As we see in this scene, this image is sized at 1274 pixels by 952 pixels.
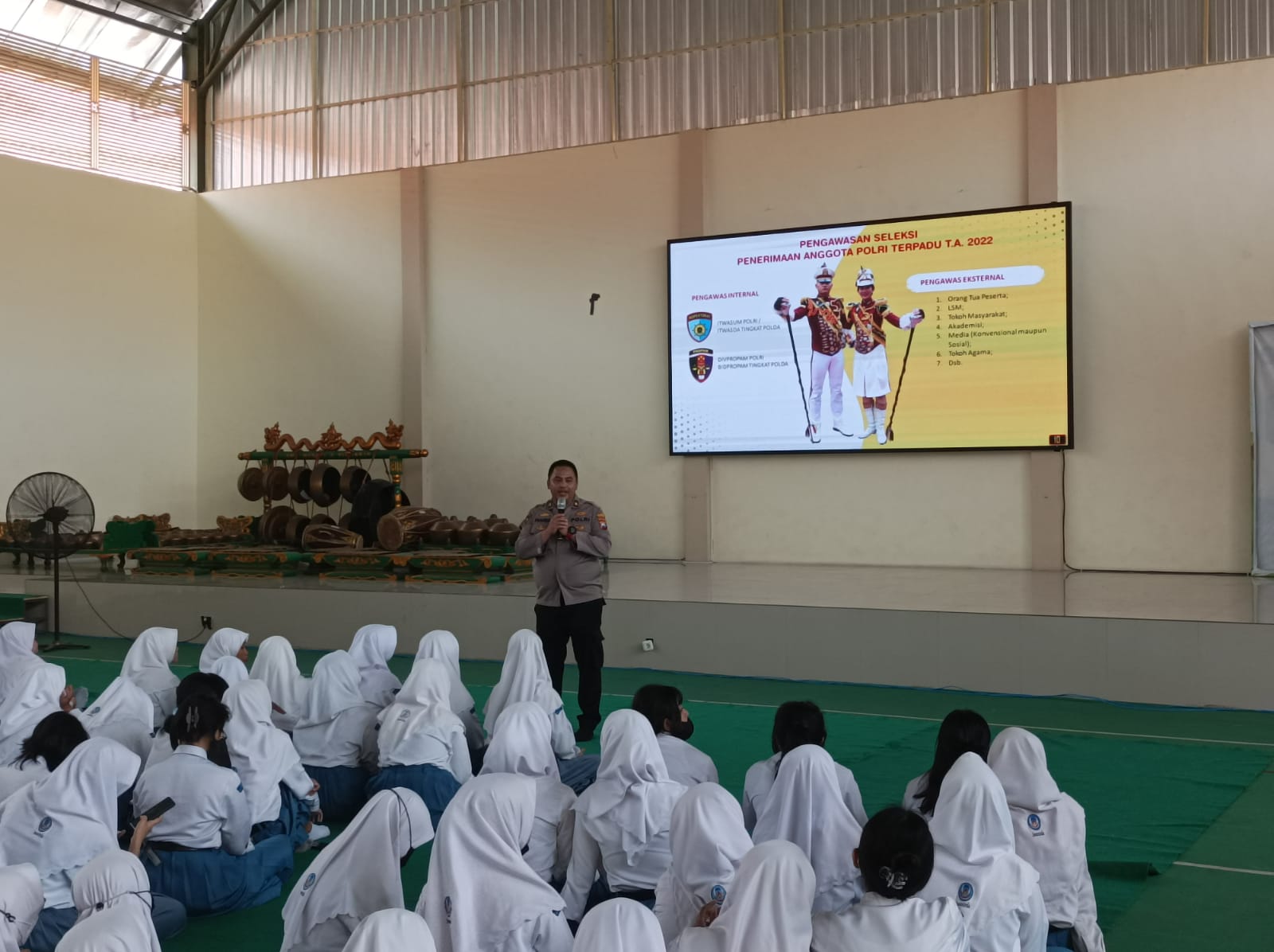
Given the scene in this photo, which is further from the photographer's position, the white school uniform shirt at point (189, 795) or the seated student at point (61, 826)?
the white school uniform shirt at point (189, 795)

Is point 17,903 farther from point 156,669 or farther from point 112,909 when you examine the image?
point 156,669

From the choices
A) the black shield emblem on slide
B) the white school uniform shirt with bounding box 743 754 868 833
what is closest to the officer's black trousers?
the white school uniform shirt with bounding box 743 754 868 833

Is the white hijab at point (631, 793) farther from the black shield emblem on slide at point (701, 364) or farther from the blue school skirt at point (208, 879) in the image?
the black shield emblem on slide at point (701, 364)

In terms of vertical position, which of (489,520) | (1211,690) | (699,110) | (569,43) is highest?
(569,43)

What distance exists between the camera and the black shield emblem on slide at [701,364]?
11.2 metres

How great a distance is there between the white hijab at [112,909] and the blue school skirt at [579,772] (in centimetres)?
199

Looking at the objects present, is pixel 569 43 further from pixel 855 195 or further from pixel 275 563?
pixel 275 563

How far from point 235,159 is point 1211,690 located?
12.2 meters

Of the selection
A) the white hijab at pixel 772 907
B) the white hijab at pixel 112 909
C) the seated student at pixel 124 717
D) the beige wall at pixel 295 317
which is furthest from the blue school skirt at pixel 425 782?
the beige wall at pixel 295 317

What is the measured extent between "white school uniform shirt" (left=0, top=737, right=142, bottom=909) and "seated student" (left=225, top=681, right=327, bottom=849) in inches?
28.6

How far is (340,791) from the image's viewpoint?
15.4 ft

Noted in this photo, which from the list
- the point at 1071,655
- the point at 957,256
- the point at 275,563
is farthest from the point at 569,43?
the point at 1071,655

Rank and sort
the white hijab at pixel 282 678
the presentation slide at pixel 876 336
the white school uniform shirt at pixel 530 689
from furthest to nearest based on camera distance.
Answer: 1. the presentation slide at pixel 876 336
2. the white hijab at pixel 282 678
3. the white school uniform shirt at pixel 530 689

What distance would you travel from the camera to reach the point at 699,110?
473 inches
